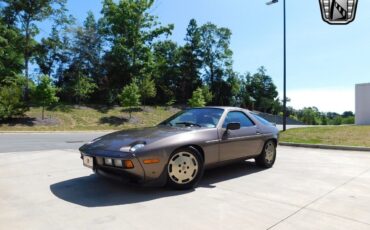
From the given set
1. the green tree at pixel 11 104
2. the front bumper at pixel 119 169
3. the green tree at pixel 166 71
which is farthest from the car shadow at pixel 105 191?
the green tree at pixel 166 71

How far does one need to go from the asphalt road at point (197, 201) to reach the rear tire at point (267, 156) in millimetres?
200

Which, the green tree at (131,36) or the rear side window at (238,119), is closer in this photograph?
the rear side window at (238,119)

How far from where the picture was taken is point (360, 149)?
31.8 feet

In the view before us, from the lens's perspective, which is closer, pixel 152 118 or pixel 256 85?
pixel 152 118

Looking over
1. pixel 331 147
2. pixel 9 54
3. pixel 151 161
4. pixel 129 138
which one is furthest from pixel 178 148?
pixel 9 54

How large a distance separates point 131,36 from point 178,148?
3212 centimetres

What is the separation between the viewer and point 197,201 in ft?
13.6

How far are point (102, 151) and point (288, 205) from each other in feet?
8.55

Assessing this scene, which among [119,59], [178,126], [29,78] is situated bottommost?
[178,126]

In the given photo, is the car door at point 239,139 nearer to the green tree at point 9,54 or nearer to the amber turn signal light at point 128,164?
the amber turn signal light at point 128,164

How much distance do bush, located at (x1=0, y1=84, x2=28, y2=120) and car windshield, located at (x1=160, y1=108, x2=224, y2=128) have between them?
1861 cm

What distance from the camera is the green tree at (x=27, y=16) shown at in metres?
29.4

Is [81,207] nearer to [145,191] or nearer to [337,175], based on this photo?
[145,191]

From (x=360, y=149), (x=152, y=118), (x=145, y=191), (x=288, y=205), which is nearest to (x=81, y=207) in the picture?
(x=145, y=191)
